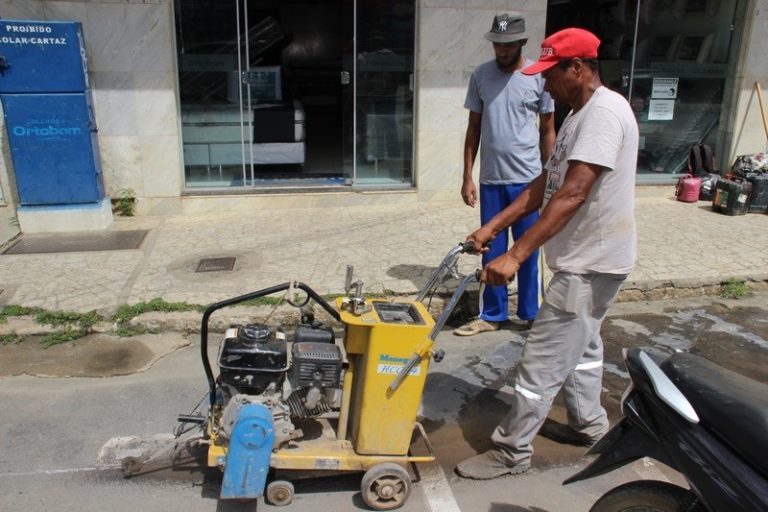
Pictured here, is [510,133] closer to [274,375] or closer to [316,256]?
[316,256]

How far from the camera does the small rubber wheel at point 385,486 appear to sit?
3.14 meters

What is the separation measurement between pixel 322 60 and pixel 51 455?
12102 millimetres

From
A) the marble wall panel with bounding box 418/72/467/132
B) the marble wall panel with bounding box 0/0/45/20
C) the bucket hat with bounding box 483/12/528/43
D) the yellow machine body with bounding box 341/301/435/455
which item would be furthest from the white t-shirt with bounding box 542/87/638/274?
the marble wall panel with bounding box 0/0/45/20

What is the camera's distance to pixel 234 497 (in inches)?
117

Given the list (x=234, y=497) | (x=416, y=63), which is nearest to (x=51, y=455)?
(x=234, y=497)

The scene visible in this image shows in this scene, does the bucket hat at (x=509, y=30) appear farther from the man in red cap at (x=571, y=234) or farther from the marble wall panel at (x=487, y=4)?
the marble wall panel at (x=487, y=4)

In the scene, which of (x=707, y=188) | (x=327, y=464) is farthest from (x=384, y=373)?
(x=707, y=188)

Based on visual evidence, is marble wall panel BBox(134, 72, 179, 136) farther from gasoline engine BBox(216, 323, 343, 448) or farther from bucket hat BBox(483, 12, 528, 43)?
gasoline engine BBox(216, 323, 343, 448)

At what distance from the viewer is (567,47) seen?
3059mm

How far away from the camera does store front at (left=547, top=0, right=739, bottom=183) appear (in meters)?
9.12

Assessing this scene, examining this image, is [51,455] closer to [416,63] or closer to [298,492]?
[298,492]

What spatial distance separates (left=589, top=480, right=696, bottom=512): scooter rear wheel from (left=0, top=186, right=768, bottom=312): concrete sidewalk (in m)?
3.11

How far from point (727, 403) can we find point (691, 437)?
165 millimetres

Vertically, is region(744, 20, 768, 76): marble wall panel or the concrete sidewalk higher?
region(744, 20, 768, 76): marble wall panel
